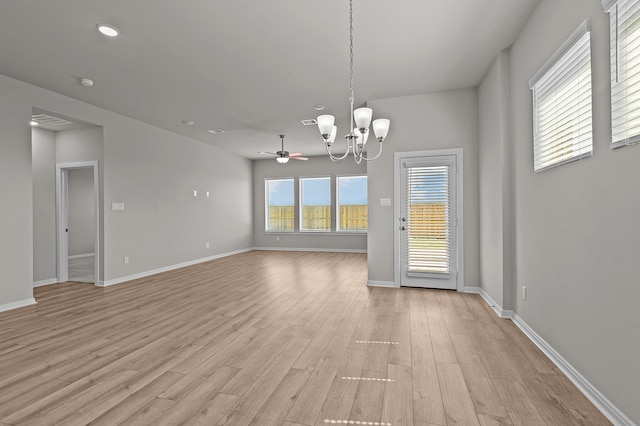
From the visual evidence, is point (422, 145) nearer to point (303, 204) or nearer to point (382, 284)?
point (382, 284)

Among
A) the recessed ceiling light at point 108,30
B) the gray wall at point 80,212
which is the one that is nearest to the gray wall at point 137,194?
the recessed ceiling light at point 108,30

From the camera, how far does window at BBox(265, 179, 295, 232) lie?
9914 mm

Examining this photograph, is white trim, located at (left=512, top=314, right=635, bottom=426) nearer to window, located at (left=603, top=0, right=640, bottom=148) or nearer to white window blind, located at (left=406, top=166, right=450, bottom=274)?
window, located at (left=603, top=0, right=640, bottom=148)

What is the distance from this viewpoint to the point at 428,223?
15.4 ft

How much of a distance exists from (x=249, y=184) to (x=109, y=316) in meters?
6.69

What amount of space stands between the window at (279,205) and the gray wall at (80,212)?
4.97 m

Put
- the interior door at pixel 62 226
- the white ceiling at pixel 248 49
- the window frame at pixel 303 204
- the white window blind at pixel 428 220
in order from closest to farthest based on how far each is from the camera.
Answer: the white ceiling at pixel 248 49
the white window blind at pixel 428 220
the interior door at pixel 62 226
the window frame at pixel 303 204

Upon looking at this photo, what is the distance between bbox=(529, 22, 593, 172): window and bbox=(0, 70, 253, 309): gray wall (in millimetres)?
6047

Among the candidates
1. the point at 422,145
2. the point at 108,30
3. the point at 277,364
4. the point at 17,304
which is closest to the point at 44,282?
the point at 17,304

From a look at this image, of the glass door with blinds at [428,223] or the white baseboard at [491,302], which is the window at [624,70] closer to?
the white baseboard at [491,302]

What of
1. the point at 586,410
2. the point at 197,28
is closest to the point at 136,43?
the point at 197,28

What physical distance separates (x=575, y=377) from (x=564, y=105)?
1.94 metres

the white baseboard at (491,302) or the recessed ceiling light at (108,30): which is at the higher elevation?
the recessed ceiling light at (108,30)

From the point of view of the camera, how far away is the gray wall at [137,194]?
403 centimetres
